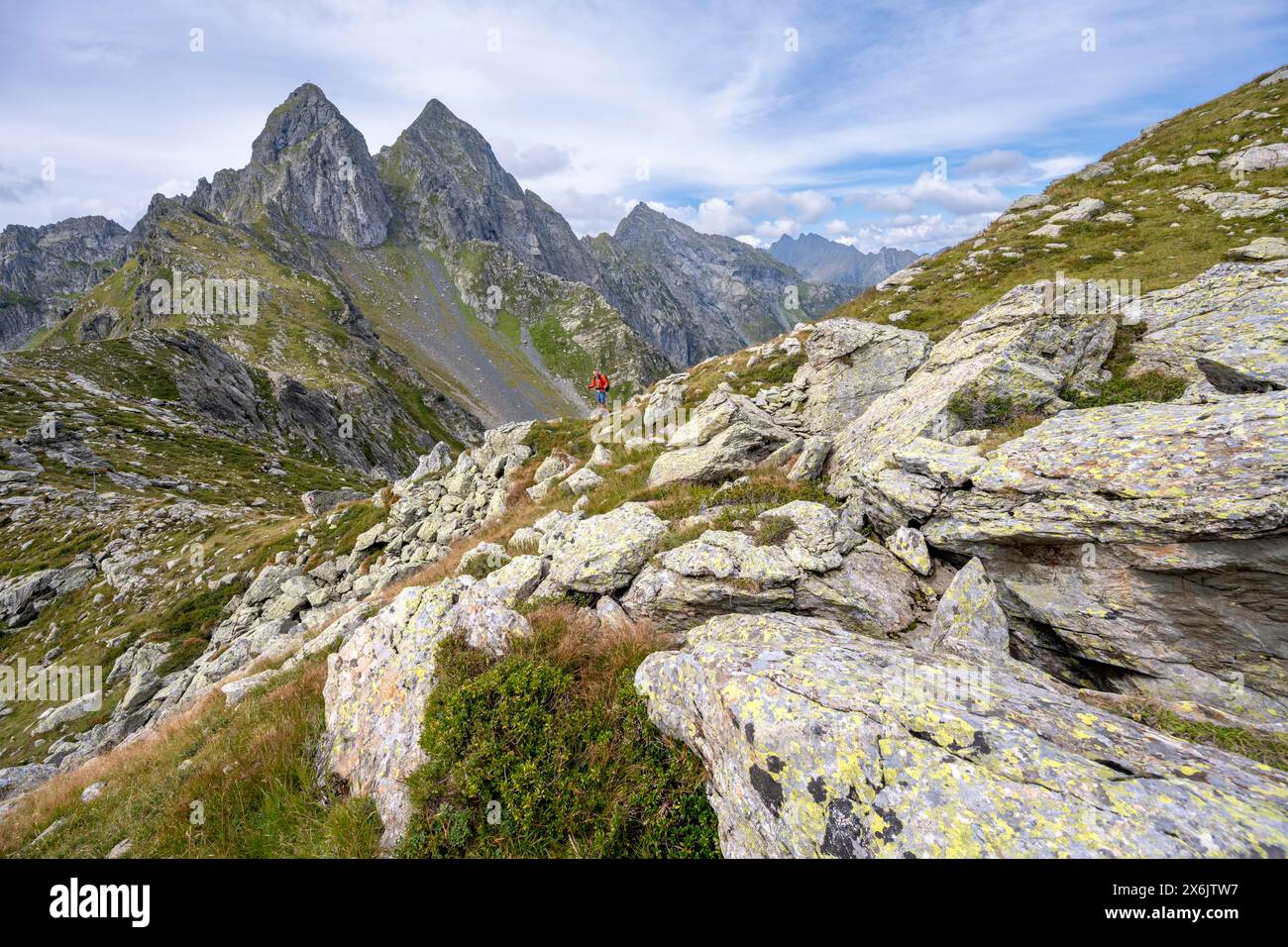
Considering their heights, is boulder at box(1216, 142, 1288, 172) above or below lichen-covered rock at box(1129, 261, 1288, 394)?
above

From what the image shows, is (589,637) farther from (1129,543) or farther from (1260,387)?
(1260,387)

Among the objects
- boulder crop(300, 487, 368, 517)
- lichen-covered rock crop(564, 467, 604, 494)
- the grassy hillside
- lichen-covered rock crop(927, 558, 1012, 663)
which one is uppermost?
the grassy hillside

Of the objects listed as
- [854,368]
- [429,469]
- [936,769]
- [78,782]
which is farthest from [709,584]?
[429,469]

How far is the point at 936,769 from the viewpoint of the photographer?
4949mm

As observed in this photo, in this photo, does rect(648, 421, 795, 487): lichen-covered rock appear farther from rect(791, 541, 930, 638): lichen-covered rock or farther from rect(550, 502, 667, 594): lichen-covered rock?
rect(791, 541, 930, 638): lichen-covered rock

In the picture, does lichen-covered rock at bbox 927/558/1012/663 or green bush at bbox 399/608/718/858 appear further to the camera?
lichen-covered rock at bbox 927/558/1012/663

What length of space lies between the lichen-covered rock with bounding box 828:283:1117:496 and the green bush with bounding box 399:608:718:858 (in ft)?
27.6

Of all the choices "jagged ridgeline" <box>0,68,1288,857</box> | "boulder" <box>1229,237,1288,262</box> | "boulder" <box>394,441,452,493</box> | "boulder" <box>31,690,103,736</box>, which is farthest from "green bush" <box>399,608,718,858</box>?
"boulder" <box>1229,237,1288,262</box>

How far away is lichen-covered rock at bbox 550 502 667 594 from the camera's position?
35.5ft

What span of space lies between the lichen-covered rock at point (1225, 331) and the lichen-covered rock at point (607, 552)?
13.9m

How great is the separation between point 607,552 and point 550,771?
5.23 meters

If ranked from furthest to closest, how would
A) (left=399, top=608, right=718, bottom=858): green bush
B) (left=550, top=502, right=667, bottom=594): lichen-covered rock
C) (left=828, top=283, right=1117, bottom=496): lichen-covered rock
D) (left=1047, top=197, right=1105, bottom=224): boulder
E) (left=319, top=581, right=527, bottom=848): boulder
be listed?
(left=1047, top=197, right=1105, bottom=224): boulder
(left=828, top=283, right=1117, bottom=496): lichen-covered rock
(left=550, top=502, right=667, bottom=594): lichen-covered rock
(left=319, top=581, right=527, bottom=848): boulder
(left=399, top=608, right=718, bottom=858): green bush

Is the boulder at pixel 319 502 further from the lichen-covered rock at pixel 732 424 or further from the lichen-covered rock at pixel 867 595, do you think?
the lichen-covered rock at pixel 867 595

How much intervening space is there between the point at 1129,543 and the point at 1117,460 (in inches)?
61.0
